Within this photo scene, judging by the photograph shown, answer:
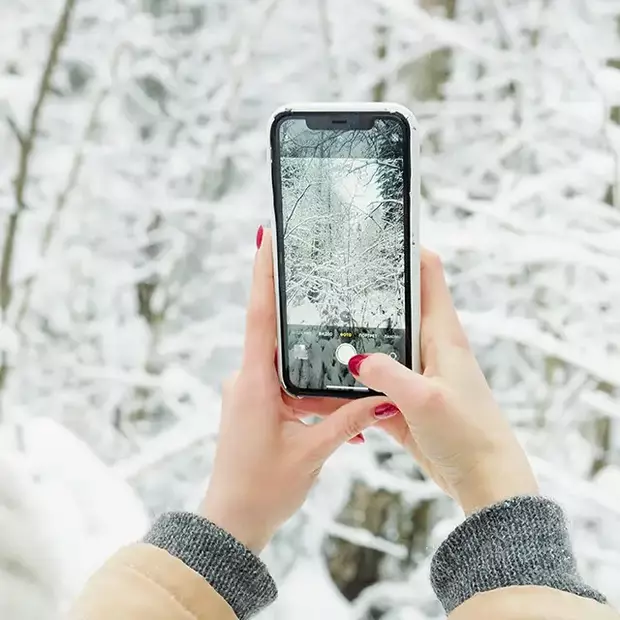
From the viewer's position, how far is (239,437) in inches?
21.7

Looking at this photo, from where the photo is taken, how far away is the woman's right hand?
0.49 metres

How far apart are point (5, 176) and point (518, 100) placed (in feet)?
1.83

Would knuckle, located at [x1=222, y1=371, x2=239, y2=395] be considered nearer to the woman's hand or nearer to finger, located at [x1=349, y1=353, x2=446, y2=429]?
the woman's hand

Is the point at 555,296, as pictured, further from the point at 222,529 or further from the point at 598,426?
the point at 222,529

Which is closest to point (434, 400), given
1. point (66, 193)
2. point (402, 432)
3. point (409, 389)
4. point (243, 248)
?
point (409, 389)

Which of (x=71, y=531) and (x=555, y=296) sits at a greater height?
(x=555, y=296)

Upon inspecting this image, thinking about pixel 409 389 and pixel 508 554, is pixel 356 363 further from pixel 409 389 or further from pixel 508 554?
pixel 508 554

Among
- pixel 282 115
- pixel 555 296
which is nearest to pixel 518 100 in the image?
pixel 555 296

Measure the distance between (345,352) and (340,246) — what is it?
3.3 inches

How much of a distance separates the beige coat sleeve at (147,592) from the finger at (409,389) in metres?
0.17

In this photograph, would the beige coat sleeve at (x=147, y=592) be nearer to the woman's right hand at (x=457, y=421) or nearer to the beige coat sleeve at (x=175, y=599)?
the beige coat sleeve at (x=175, y=599)

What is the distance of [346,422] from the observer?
1.77 ft

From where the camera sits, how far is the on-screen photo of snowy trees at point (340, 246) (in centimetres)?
53

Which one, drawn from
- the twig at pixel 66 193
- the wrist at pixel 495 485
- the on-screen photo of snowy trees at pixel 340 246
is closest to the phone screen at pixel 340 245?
the on-screen photo of snowy trees at pixel 340 246
